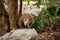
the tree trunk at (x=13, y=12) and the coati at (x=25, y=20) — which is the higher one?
the tree trunk at (x=13, y=12)

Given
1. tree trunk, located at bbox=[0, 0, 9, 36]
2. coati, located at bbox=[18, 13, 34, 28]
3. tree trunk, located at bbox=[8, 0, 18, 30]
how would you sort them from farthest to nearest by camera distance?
coati, located at bbox=[18, 13, 34, 28] < tree trunk, located at bbox=[8, 0, 18, 30] < tree trunk, located at bbox=[0, 0, 9, 36]

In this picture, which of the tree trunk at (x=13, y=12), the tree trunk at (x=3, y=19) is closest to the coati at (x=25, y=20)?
the tree trunk at (x=13, y=12)

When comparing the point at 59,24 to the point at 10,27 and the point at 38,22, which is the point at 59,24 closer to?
the point at 38,22

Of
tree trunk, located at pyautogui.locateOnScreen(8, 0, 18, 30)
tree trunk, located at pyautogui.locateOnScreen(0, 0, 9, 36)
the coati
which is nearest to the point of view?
tree trunk, located at pyautogui.locateOnScreen(0, 0, 9, 36)

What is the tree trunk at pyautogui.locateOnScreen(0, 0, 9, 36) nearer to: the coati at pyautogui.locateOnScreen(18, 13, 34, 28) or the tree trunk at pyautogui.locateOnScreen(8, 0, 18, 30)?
the tree trunk at pyautogui.locateOnScreen(8, 0, 18, 30)

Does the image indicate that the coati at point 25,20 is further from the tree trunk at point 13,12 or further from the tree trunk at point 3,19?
the tree trunk at point 3,19

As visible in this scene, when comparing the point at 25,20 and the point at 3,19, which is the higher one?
the point at 3,19

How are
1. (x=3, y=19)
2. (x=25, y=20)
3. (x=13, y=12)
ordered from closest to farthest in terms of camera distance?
1. (x=3, y=19)
2. (x=13, y=12)
3. (x=25, y=20)

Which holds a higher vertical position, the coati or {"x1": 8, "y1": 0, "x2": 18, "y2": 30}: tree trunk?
{"x1": 8, "y1": 0, "x2": 18, "y2": 30}: tree trunk

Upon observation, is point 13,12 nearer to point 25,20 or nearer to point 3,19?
point 3,19

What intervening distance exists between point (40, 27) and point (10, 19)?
0.83 meters

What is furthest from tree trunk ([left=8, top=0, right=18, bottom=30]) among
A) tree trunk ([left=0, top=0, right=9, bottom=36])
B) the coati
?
the coati

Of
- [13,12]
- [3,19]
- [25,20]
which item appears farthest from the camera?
[25,20]

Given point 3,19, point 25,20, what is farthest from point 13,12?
point 25,20
